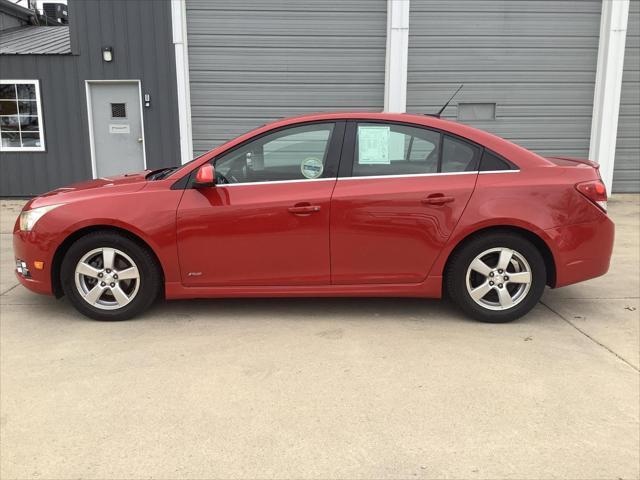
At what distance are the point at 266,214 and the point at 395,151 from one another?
1082 millimetres

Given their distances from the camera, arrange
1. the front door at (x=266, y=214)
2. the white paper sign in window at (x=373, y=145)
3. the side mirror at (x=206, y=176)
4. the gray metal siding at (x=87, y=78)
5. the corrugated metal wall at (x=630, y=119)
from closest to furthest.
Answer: the side mirror at (x=206, y=176) → the front door at (x=266, y=214) → the white paper sign in window at (x=373, y=145) → the gray metal siding at (x=87, y=78) → the corrugated metal wall at (x=630, y=119)

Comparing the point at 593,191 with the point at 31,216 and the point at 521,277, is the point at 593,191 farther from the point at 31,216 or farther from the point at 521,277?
the point at 31,216

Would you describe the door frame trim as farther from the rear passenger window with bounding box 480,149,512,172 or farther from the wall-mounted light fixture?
the rear passenger window with bounding box 480,149,512,172

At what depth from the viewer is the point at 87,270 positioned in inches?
160

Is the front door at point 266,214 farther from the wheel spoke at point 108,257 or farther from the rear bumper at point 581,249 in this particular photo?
the rear bumper at point 581,249

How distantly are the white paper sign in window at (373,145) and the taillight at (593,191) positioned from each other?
1442 millimetres

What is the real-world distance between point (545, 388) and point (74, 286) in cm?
336

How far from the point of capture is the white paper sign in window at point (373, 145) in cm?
410

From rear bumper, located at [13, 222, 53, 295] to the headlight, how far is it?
46mm

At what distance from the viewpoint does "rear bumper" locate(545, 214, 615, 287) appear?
400 centimetres

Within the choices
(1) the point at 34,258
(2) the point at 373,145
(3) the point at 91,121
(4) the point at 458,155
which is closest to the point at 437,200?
(4) the point at 458,155


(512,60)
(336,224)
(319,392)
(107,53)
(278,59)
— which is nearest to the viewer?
(319,392)

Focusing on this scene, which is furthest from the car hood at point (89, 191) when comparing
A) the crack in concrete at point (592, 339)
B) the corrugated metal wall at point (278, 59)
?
the corrugated metal wall at point (278, 59)

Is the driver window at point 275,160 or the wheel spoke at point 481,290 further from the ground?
the driver window at point 275,160
